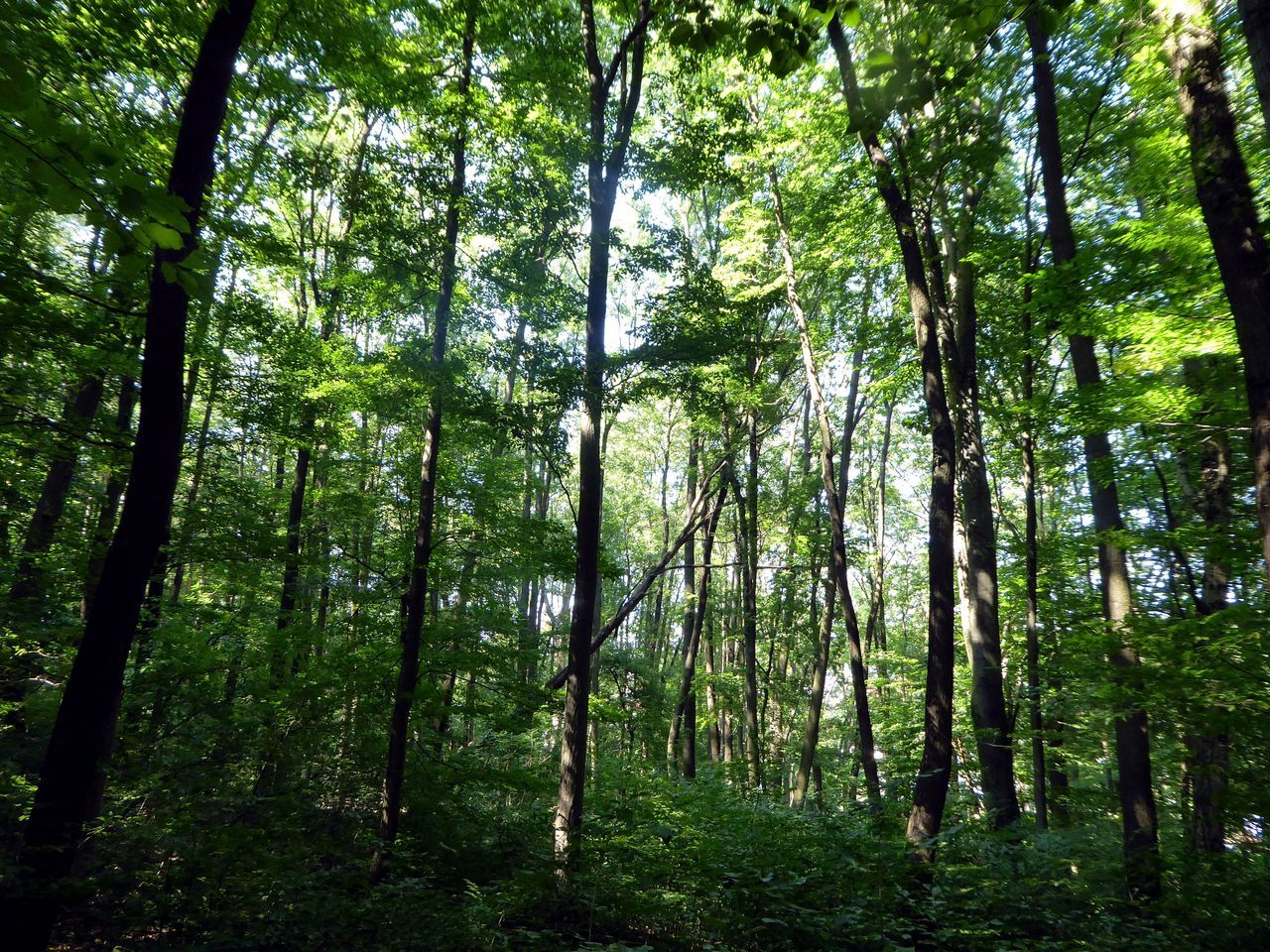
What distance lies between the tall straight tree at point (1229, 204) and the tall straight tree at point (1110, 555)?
3.18 meters

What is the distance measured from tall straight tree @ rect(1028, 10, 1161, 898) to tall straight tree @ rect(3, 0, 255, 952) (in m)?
7.96

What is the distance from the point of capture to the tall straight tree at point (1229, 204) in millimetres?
3396

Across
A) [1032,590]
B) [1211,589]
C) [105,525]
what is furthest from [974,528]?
[105,525]

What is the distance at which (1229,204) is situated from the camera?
3.69 m

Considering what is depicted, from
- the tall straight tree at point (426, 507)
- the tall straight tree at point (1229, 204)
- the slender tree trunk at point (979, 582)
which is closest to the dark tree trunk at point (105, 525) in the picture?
the tall straight tree at point (426, 507)

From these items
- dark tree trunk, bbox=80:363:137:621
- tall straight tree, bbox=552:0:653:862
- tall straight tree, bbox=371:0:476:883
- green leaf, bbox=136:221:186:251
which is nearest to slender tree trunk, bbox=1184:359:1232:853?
tall straight tree, bbox=552:0:653:862

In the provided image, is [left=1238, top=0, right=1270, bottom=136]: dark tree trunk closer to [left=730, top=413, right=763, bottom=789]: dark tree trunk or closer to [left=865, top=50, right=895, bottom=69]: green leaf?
[left=865, top=50, right=895, bottom=69]: green leaf

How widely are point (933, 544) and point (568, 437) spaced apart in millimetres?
5011

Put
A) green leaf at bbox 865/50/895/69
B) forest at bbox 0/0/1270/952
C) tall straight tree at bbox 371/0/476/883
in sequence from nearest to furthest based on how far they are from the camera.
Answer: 1. green leaf at bbox 865/50/895/69
2. forest at bbox 0/0/1270/952
3. tall straight tree at bbox 371/0/476/883

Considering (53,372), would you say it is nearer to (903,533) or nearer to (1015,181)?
(1015,181)

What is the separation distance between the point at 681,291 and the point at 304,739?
8.38 m

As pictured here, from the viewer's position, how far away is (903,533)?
29.8 meters

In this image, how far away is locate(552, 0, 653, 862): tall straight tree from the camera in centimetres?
812

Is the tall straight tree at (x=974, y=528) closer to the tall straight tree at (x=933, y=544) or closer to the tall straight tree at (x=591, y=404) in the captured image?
the tall straight tree at (x=933, y=544)
